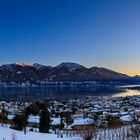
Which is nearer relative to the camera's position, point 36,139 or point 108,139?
point 36,139

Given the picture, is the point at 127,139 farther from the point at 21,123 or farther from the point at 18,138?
the point at 18,138

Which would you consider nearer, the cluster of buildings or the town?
the town

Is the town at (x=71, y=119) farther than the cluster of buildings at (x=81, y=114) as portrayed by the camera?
No

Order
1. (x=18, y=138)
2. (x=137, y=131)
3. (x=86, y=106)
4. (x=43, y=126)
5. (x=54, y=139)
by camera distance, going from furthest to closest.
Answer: (x=86, y=106) → (x=43, y=126) → (x=137, y=131) → (x=54, y=139) → (x=18, y=138)

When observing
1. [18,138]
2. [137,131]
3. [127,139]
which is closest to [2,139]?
[18,138]

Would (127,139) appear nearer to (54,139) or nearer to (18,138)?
(54,139)

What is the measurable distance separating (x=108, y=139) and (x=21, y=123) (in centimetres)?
525

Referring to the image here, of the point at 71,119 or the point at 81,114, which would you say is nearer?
the point at 71,119

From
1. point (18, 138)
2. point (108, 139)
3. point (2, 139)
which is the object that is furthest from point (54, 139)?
point (108, 139)

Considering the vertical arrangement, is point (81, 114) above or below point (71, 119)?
below

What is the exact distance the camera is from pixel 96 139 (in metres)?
19.8

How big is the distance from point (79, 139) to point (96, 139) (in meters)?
2.54

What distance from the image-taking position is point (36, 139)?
15.6m

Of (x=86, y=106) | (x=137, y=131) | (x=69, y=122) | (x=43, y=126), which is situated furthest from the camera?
(x=86, y=106)
